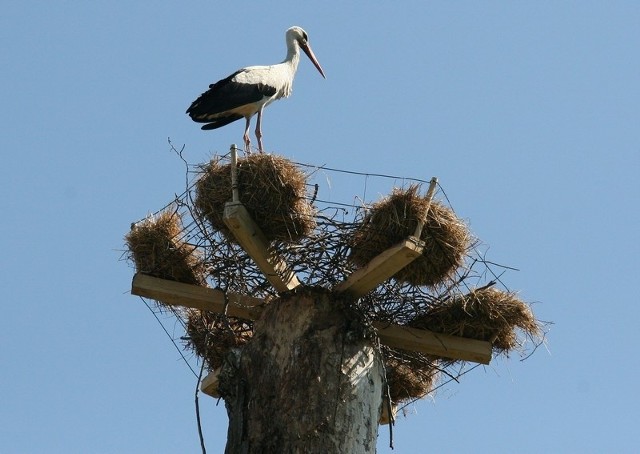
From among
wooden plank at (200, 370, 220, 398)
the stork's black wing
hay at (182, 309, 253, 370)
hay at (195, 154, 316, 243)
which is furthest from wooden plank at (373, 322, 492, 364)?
the stork's black wing

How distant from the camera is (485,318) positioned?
705 centimetres

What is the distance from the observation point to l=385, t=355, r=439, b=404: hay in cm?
749

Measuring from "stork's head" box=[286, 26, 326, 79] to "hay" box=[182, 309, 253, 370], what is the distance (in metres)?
3.97

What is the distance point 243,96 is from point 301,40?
6.67ft

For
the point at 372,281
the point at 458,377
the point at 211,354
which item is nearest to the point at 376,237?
the point at 372,281

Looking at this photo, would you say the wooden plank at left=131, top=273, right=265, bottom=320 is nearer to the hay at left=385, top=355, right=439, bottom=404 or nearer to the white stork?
Result: the hay at left=385, top=355, right=439, bottom=404

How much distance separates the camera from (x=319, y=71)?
11336mm

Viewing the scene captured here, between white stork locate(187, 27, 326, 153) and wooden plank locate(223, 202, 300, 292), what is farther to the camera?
white stork locate(187, 27, 326, 153)

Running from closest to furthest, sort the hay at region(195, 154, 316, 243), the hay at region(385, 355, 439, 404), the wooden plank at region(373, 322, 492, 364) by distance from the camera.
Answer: the hay at region(195, 154, 316, 243) < the wooden plank at region(373, 322, 492, 364) < the hay at region(385, 355, 439, 404)

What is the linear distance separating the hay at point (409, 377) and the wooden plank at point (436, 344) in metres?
0.38

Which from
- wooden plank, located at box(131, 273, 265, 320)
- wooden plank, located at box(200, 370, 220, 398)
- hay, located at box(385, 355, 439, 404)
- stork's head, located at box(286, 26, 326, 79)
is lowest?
hay, located at box(385, 355, 439, 404)

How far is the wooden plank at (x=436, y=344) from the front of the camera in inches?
274

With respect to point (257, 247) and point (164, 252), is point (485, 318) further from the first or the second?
point (164, 252)

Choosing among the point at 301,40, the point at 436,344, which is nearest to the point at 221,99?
the point at 301,40
